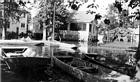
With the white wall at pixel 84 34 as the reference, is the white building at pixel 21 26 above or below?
above

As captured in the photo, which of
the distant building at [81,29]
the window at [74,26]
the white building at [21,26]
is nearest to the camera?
the distant building at [81,29]

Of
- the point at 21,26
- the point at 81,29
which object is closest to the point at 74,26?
the point at 81,29

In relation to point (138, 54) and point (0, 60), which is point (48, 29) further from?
point (138, 54)

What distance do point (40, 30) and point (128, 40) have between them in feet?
66.2

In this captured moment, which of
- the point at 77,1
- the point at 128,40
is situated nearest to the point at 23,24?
the point at 128,40

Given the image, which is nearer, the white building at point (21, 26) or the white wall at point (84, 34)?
the white wall at point (84, 34)

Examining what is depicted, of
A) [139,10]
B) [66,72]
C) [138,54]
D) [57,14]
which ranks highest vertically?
[57,14]

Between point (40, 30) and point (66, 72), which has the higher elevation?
point (40, 30)

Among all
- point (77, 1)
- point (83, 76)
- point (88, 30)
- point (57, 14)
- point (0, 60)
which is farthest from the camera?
point (88, 30)

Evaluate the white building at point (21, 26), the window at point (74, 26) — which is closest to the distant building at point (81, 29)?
the window at point (74, 26)

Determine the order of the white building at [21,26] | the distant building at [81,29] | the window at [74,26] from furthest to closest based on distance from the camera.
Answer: the white building at [21,26] → the window at [74,26] → the distant building at [81,29]

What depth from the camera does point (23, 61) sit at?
54.5 ft

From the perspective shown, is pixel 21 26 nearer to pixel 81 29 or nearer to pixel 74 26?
pixel 74 26

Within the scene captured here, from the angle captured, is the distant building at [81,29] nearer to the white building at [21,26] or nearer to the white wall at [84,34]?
the white wall at [84,34]
